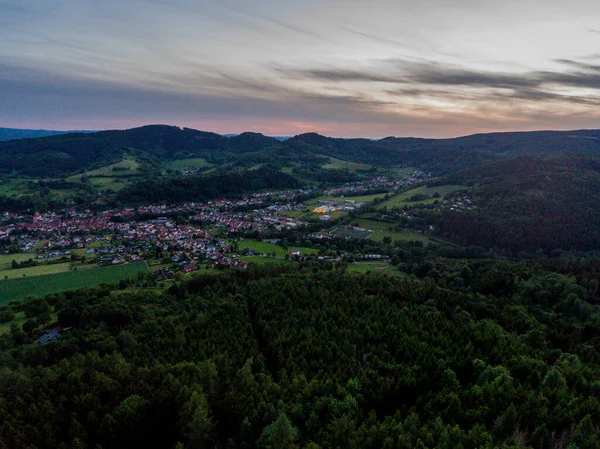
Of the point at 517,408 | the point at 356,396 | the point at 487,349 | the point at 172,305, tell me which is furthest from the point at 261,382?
the point at 172,305

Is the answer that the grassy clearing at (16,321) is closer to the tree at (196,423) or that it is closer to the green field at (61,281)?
the green field at (61,281)

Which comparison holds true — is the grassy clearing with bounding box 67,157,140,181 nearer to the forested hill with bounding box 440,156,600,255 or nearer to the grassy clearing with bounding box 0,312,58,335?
the grassy clearing with bounding box 0,312,58,335

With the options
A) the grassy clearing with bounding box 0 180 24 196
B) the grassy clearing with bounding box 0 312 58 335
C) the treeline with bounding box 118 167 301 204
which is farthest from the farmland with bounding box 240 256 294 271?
the grassy clearing with bounding box 0 180 24 196

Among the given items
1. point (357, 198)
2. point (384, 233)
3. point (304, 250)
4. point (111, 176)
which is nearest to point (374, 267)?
point (304, 250)

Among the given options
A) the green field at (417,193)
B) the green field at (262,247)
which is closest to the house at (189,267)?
the green field at (262,247)

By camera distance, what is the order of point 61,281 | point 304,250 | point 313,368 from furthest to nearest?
point 304,250 → point 61,281 → point 313,368

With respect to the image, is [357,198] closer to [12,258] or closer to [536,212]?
[536,212]
